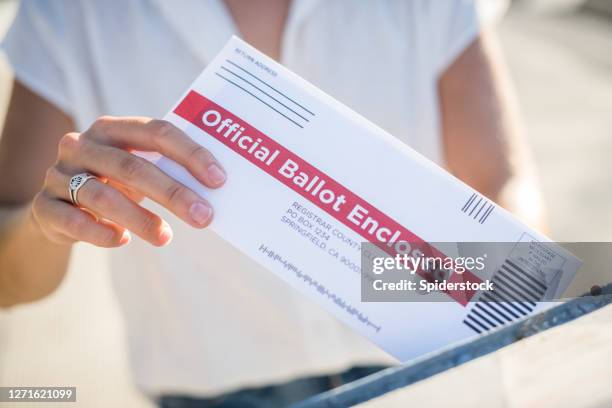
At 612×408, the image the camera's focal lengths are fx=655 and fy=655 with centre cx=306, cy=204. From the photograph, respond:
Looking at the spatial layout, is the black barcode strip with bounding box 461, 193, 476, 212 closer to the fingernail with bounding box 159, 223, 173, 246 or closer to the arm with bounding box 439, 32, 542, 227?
the fingernail with bounding box 159, 223, 173, 246

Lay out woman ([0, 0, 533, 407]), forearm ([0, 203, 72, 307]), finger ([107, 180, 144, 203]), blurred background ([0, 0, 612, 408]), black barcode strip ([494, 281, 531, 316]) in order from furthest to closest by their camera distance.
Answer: blurred background ([0, 0, 612, 408]), woman ([0, 0, 533, 407]), forearm ([0, 203, 72, 307]), finger ([107, 180, 144, 203]), black barcode strip ([494, 281, 531, 316])

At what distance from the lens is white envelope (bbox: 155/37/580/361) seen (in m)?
0.62

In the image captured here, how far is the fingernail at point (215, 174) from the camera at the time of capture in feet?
2.10

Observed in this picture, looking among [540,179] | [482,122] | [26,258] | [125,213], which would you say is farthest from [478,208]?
[540,179]

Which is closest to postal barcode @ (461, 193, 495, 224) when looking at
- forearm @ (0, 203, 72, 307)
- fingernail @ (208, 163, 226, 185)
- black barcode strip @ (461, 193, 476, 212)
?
black barcode strip @ (461, 193, 476, 212)

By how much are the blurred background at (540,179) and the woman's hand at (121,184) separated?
339mm

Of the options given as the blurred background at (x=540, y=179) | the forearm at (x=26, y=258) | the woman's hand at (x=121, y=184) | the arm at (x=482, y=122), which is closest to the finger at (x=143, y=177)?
the woman's hand at (x=121, y=184)

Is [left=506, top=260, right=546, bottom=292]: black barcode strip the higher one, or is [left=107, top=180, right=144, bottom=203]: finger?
[left=506, top=260, right=546, bottom=292]: black barcode strip

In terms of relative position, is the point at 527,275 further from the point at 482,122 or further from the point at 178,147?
the point at 482,122

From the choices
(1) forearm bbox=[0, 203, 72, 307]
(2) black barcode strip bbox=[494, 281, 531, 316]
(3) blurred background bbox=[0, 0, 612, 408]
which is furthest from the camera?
(3) blurred background bbox=[0, 0, 612, 408]

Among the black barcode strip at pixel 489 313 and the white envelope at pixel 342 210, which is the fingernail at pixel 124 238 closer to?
the white envelope at pixel 342 210

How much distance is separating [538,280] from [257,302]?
673 mm

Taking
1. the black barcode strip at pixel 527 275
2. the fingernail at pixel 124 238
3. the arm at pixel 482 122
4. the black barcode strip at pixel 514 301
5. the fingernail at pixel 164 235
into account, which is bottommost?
the fingernail at pixel 124 238

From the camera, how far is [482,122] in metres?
1.17
